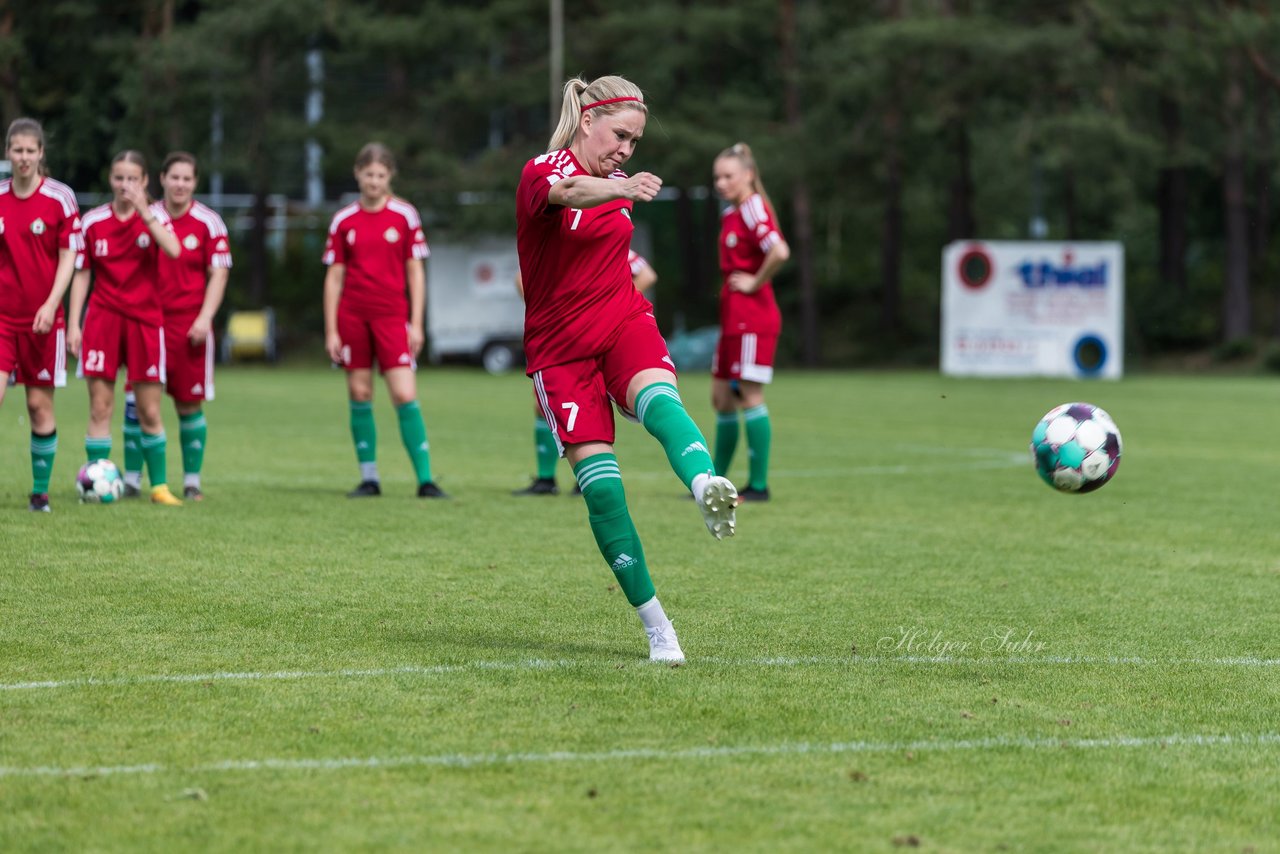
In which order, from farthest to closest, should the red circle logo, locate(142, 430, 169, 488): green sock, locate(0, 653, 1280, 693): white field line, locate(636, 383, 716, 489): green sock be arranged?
1. the red circle logo
2. locate(142, 430, 169, 488): green sock
3. locate(636, 383, 716, 489): green sock
4. locate(0, 653, 1280, 693): white field line

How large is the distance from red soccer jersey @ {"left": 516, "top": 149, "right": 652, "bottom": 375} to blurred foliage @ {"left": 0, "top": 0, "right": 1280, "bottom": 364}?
99.0 feet

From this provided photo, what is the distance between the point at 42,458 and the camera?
31.4 feet

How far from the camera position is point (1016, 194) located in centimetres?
5806

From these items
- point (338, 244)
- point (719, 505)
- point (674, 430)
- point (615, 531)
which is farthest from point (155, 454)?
point (719, 505)

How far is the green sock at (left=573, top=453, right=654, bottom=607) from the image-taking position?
5648 mm

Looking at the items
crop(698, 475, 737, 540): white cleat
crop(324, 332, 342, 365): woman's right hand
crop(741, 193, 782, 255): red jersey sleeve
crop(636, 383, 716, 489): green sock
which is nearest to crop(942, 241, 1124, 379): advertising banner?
crop(741, 193, 782, 255): red jersey sleeve

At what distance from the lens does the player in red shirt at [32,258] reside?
9.04 meters

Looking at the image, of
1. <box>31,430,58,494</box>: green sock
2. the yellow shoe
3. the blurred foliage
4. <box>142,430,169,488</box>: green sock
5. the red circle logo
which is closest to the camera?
<box>31,430,58,494</box>: green sock

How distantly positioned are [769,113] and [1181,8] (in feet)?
29.5

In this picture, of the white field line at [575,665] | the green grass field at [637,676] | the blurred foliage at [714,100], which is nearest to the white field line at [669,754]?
the green grass field at [637,676]

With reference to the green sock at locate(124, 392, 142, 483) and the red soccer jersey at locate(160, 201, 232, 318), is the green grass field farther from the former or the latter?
the red soccer jersey at locate(160, 201, 232, 318)

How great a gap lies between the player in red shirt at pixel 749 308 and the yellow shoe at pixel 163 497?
133 inches

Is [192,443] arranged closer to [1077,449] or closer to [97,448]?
[97,448]

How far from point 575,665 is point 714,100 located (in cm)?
3563
